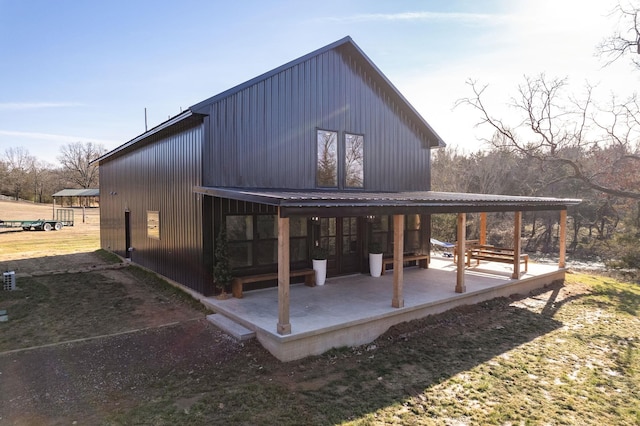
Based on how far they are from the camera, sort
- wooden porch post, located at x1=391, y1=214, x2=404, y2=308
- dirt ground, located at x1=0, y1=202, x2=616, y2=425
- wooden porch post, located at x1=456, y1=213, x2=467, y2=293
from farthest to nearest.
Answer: wooden porch post, located at x1=456, y1=213, x2=467, y2=293, wooden porch post, located at x1=391, y1=214, x2=404, y2=308, dirt ground, located at x1=0, y1=202, x2=616, y2=425

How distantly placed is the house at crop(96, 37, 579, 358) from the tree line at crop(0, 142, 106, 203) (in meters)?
34.5

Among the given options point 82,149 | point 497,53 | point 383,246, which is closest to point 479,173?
point 497,53

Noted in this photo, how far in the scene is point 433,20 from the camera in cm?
1147

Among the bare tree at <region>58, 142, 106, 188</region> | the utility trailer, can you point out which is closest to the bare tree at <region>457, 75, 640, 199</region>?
the utility trailer

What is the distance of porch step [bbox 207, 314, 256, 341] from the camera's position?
5.64 metres

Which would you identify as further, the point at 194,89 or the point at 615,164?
the point at 194,89

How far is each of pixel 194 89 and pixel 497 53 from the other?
1420 centimetres

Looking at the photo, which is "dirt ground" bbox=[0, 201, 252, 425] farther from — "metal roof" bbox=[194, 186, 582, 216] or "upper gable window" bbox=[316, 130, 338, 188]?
"upper gable window" bbox=[316, 130, 338, 188]

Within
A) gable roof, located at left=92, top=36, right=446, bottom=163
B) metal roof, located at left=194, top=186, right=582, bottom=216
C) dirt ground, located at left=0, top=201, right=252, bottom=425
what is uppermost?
gable roof, located at left=92, top=36, right=446, bottom=163

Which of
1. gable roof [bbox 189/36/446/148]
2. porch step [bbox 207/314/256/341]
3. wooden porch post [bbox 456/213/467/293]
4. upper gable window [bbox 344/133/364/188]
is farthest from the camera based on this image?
upper gable window [bbox 344/133/364/188]

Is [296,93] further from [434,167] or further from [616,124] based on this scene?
[434,167]

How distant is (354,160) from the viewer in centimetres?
968

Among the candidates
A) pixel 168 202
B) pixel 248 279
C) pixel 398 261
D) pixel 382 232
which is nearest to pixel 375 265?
pixel 382 232

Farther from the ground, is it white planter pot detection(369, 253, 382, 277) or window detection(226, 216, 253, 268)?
window detection(226, 216, 253, 268)
